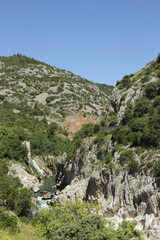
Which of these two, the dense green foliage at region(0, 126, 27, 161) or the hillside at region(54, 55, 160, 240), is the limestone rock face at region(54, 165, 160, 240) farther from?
the dense green foliage at region(0, 126, 27, 161)

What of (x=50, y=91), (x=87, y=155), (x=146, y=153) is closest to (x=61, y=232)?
(x=146, y=153)

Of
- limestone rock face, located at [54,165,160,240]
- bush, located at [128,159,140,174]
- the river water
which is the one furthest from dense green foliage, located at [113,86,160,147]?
the river water

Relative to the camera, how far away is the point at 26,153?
59.3 metres

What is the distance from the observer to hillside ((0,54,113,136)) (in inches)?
4070

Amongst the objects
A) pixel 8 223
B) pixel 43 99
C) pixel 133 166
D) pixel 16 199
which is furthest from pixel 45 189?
pixel 43 99

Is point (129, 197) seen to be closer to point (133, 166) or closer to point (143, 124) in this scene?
point (133, 166)

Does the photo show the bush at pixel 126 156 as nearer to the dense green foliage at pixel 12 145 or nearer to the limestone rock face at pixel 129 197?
the limestone rock face at pixel 129 197

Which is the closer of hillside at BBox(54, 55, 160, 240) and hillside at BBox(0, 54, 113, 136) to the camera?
hillside at BBox(54, 55, 160, 240)

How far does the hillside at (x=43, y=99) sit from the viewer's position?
103381mm

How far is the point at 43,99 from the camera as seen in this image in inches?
4845

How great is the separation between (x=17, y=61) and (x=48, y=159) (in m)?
115

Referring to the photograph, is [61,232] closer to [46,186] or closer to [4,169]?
[4,169]

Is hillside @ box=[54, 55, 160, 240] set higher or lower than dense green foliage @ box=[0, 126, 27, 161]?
lower

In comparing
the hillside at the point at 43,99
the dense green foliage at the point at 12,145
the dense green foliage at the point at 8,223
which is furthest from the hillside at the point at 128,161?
the hillside at the point at 43,99
